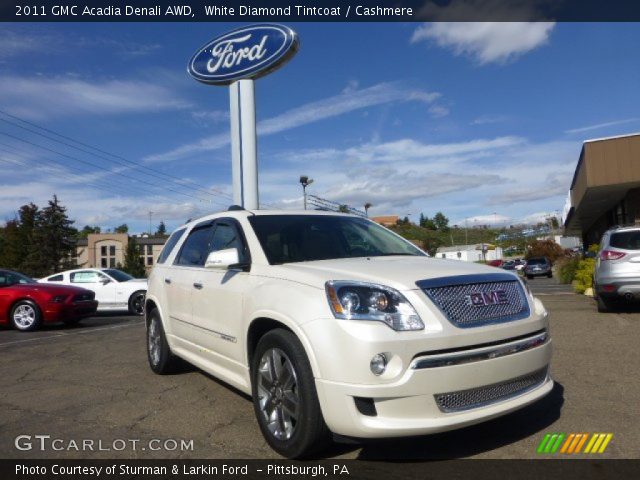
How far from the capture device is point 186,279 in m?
5.45

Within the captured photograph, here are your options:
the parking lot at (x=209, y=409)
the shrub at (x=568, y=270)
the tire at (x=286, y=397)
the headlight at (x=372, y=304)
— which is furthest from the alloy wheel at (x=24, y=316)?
→ the shrub at (x=568, y=270)

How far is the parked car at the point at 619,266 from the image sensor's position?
9.30 meters

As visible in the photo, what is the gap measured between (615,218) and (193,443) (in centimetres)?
2585

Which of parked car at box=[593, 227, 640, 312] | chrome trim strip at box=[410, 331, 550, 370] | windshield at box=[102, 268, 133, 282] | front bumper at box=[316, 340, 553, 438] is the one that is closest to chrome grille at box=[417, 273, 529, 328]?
chrome trim strip at box=[410, 331, 550, 370]

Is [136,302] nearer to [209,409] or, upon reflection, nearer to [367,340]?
[209,409]

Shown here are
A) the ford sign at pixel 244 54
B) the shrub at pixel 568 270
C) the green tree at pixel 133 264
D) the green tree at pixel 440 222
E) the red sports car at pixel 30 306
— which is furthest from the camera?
the green tree at pixel 440 222

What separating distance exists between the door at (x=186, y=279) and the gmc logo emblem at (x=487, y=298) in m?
2.64

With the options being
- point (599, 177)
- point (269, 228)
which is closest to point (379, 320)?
point (269, 228)

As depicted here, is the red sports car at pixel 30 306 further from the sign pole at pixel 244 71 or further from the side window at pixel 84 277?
the sign pole at pixel 244 71

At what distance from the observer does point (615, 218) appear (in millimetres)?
25203

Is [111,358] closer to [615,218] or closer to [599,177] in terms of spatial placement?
[599,177]

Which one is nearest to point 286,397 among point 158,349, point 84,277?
point 158,349

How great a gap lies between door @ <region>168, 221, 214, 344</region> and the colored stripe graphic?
3016 mm

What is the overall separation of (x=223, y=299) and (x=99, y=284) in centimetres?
1277
